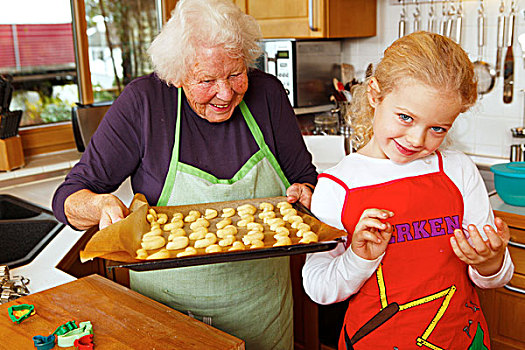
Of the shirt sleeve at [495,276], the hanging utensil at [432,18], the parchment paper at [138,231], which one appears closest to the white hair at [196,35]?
the parchment paper at [138,231]

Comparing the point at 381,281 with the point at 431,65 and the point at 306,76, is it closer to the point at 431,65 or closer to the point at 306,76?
the point at 431,65

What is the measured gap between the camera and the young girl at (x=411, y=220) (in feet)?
3.19

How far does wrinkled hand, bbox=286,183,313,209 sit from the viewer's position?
1.31m

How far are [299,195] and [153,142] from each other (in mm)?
377

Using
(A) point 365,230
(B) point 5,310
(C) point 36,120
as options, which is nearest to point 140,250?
(B) point 5,310

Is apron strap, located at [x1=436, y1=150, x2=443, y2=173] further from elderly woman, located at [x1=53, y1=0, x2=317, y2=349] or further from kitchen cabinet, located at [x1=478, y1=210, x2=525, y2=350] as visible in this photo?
kitchen cabinet, located at [x1=478, y1=210, x2=525, y2=350]

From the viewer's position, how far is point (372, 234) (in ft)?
3.17

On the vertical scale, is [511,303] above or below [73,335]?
below

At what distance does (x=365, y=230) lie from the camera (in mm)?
970

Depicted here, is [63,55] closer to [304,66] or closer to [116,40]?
[116,40]

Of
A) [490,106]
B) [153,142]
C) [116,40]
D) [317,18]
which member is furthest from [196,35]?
[116,40]

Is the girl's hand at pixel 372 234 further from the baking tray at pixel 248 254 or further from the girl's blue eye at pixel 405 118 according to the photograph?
the girl's blue eye at pixel 405 118

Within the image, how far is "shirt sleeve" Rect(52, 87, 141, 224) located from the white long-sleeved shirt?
480mm

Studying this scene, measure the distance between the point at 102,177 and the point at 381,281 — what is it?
0.68m
